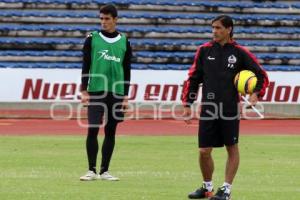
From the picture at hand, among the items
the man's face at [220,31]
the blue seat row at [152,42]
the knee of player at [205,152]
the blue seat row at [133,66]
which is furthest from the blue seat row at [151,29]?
the man's face at [220,31]

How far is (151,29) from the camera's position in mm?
34812

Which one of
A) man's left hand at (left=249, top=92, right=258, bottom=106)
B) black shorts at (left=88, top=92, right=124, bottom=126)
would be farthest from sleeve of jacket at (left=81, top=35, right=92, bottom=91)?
man's left hand at (left=249, top=92, right=258, bottom=106)

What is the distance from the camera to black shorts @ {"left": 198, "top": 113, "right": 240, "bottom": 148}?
9812mm

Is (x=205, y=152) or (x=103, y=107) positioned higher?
(x=103, y=107)

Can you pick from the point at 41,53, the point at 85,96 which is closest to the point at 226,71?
the point at 85,96

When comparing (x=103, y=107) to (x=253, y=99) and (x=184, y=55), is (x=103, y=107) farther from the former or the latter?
(x=184, y=55)

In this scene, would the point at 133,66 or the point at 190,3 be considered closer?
the point at 133,66

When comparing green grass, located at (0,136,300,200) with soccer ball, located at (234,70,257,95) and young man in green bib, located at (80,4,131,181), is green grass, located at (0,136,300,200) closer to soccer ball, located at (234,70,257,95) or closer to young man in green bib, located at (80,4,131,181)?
young man in green bib, located at (80,4,131,181)

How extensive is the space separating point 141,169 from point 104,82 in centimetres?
192

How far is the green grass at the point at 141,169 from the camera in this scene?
10.1 metres

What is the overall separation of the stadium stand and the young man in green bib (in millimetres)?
20443

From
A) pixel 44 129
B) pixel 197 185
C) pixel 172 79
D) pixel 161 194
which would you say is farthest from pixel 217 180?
pixel 172 79

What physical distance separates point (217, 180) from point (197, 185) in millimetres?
716

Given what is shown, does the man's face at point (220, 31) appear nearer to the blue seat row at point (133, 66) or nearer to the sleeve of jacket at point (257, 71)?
the sleeve of jacket at point (257, 71)
